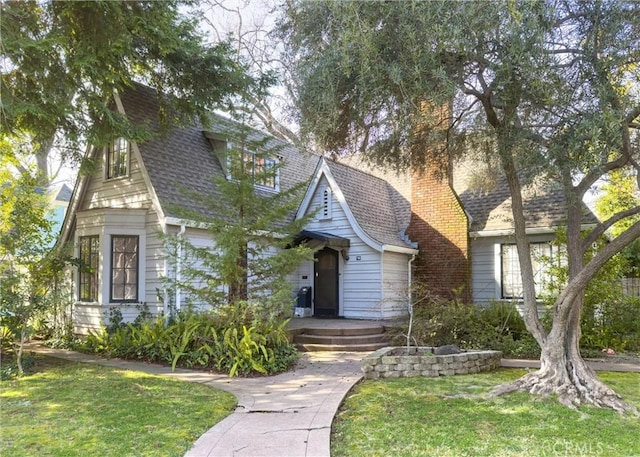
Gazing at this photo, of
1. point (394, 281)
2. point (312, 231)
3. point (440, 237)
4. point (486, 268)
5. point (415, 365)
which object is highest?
point (312, 231)

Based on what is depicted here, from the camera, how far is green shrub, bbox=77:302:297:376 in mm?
8211

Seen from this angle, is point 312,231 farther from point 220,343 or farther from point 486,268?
point 220,343

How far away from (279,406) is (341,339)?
496 cm

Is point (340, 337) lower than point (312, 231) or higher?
lower

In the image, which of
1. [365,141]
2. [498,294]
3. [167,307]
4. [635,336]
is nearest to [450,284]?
[498,294]

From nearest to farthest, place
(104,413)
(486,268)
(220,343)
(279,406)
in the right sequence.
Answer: (104,413) < (279,406) < (220,343) < (486,268)

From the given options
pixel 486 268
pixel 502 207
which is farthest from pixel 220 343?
pixel 502 207

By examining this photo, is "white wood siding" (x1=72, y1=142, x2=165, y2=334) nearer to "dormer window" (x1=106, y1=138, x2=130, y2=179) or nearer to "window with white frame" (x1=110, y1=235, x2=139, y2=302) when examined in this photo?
"window with white frame" (x1=110, y1=235, x2=139, y2=302)

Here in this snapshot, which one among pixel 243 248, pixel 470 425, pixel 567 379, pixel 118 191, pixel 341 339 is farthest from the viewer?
pixel 118 191

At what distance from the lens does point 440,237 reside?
44.7ft

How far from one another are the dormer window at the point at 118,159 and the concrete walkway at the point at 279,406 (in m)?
4.84

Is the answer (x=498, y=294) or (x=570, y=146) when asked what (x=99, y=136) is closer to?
(x=570, y=146)

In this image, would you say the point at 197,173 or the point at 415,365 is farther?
the point at 197,173

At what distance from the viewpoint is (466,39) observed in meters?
6.23
